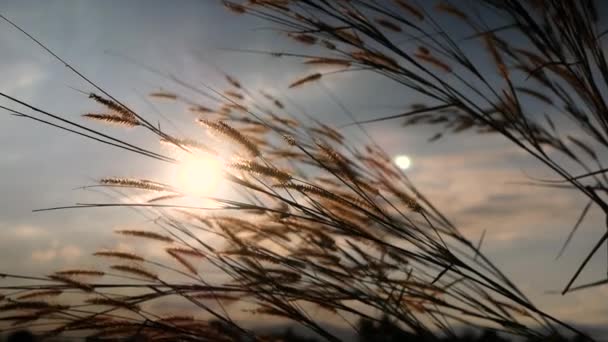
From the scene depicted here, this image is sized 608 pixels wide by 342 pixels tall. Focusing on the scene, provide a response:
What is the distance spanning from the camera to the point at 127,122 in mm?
1127

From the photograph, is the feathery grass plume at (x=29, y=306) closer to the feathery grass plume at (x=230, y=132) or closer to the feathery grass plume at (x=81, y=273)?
the feathery grass plume at (x=81, y=273)

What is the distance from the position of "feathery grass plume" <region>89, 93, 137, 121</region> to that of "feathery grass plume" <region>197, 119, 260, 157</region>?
16cm

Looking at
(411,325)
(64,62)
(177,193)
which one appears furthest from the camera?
(411,325)

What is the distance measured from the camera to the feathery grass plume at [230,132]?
1.19m

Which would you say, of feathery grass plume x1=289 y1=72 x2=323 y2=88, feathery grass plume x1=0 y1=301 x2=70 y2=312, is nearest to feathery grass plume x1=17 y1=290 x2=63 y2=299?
feathery grass plume x1=0 y1=301 x2=70 y2=312

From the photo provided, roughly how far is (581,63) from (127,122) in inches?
40.8

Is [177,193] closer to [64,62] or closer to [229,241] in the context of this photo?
[229,241]

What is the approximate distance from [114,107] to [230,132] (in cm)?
24

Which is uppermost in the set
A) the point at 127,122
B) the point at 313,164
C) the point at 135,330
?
the point at 313,164

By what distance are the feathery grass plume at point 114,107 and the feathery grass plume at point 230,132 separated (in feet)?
0.53

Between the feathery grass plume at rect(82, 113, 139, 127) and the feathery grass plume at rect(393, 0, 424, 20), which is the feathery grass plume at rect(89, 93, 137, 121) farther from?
the feathery grass plume at rect(393, 0, 424, 20)

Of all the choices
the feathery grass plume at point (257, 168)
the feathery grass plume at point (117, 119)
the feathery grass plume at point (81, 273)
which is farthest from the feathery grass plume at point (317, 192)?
the feathery grass plume at point (81, 273)

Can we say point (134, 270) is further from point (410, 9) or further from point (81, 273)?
point (410, 9)

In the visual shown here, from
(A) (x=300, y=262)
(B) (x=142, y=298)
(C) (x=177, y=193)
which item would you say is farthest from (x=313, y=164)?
(B) (x=142, y=298)
